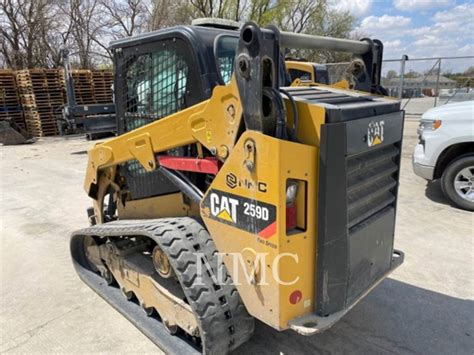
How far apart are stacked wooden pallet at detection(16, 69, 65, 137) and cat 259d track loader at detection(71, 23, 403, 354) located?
13.8m

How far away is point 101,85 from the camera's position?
54.7ft

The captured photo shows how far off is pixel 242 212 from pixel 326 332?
1549 millimetres

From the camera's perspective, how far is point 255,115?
6.49ft

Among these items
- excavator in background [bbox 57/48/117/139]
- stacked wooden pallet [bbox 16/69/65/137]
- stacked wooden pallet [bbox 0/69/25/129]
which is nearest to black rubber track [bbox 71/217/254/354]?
excavator in background [bbox 57/48/117/139]

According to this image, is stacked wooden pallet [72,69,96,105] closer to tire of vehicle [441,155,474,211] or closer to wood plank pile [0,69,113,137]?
wood plank pile [0,69,113,137]

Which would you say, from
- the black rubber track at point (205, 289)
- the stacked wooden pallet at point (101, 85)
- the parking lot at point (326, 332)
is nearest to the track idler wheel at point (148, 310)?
the parking lot at point (326, 332)

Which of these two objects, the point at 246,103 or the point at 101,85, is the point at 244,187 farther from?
the point at 101,85

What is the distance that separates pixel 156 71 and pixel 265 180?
1540mm

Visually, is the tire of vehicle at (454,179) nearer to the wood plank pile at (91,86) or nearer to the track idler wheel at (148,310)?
the track idler wheel at (148,310)

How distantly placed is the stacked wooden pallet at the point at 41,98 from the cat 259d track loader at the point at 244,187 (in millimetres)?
13775

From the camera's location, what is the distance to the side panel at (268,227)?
1.96 m

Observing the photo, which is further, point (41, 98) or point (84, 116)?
point (41, 98)

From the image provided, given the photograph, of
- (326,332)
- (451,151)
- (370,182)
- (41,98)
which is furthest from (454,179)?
(41,98)

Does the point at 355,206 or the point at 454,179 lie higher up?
the point at 355,206
